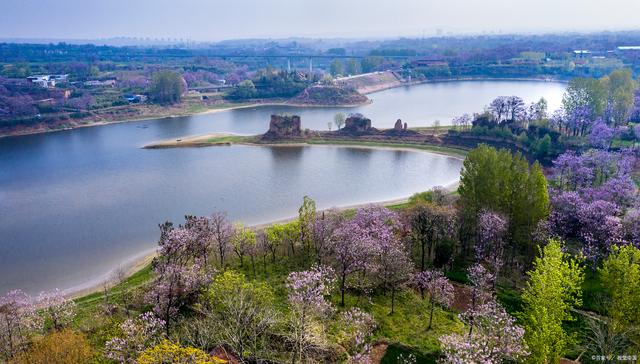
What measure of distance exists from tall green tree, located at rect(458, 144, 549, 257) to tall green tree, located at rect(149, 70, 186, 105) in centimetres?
9163

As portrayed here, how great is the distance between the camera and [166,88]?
108688mm

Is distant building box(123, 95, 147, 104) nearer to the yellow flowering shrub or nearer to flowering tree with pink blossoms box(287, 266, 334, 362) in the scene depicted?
flowering tree with pink blossoms box(287, 266, 334, 362)

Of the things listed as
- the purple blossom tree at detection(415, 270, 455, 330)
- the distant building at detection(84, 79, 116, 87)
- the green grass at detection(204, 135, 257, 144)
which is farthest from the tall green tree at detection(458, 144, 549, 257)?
the distant building at detection(84, 79, 116, 87)

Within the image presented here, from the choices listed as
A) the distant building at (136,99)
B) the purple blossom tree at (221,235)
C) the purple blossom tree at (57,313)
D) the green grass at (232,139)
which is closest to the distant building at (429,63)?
the distant building at (136,99)

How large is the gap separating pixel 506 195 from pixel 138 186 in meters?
40.9

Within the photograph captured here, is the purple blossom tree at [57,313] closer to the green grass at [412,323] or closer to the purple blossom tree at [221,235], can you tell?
the purple blossom tree at [221,235]

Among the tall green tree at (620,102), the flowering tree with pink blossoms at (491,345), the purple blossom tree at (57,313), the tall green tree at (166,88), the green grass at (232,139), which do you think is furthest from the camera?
the tall green tree at (166,88)

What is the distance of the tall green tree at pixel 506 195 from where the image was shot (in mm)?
29266

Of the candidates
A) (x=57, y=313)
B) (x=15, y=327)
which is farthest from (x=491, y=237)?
(x=15, y=327)

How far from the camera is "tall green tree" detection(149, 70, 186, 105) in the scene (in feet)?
354

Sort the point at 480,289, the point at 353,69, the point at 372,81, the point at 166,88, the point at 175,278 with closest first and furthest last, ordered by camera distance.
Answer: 1. the point at 175,278
2. the point at 480,289
3. the point at 166,88
4. the point at 372,81
5. the point at 353,69

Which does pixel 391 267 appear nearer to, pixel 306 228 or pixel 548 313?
pixel 306 228

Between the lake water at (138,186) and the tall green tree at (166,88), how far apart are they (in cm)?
2058

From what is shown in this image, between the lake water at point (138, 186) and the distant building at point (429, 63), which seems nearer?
the lake water at point (138, 186)
